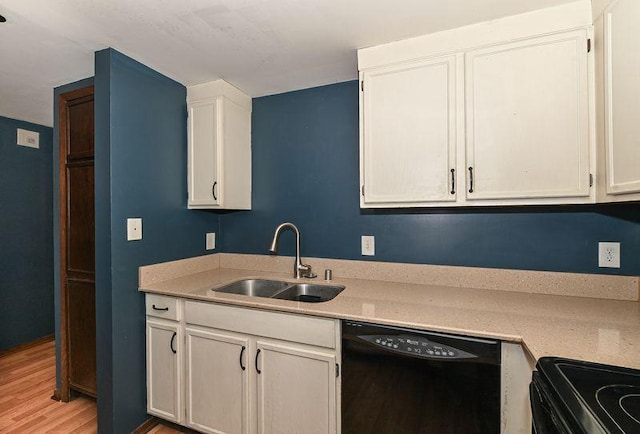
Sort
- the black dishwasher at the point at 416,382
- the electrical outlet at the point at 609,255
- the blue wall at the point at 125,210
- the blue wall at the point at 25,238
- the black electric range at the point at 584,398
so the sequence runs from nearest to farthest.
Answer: the black electric range at the point at 584,398 → the black dishwasher at the point at 416,382 → the electrical outlet at the point at 609,255 → the blue wall at the point at 125,210 → the blue wall at the point at 25,238

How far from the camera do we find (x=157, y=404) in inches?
70.3

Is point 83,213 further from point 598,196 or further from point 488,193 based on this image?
point 598,196

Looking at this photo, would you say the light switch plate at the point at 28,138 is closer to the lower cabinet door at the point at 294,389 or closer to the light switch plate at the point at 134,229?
the light switch plate at the point at 134,229

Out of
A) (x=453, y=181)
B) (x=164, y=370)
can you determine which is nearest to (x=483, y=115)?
(x=453, y=181)

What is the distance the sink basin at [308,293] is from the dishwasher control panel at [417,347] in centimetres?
62

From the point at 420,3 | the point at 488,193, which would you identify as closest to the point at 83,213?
the point at 420,3

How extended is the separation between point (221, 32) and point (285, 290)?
1.54 meters

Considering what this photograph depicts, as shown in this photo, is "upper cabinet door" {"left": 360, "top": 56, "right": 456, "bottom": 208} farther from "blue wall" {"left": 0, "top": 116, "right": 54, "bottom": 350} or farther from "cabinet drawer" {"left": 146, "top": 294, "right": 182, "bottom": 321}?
"blue wall" {"left": 0, "top": 116, "right": 54, "bottom": 350}

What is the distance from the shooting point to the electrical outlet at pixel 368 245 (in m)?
1.98

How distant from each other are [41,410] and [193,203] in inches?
68.8

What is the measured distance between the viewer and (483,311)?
1.31 m

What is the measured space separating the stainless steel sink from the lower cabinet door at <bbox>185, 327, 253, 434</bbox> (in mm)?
306

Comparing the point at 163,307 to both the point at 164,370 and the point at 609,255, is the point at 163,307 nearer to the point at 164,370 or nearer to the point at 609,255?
the point at 164,370

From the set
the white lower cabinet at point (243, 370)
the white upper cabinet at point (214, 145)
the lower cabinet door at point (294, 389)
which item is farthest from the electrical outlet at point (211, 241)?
the lower cabinet door at point (294, 389)
